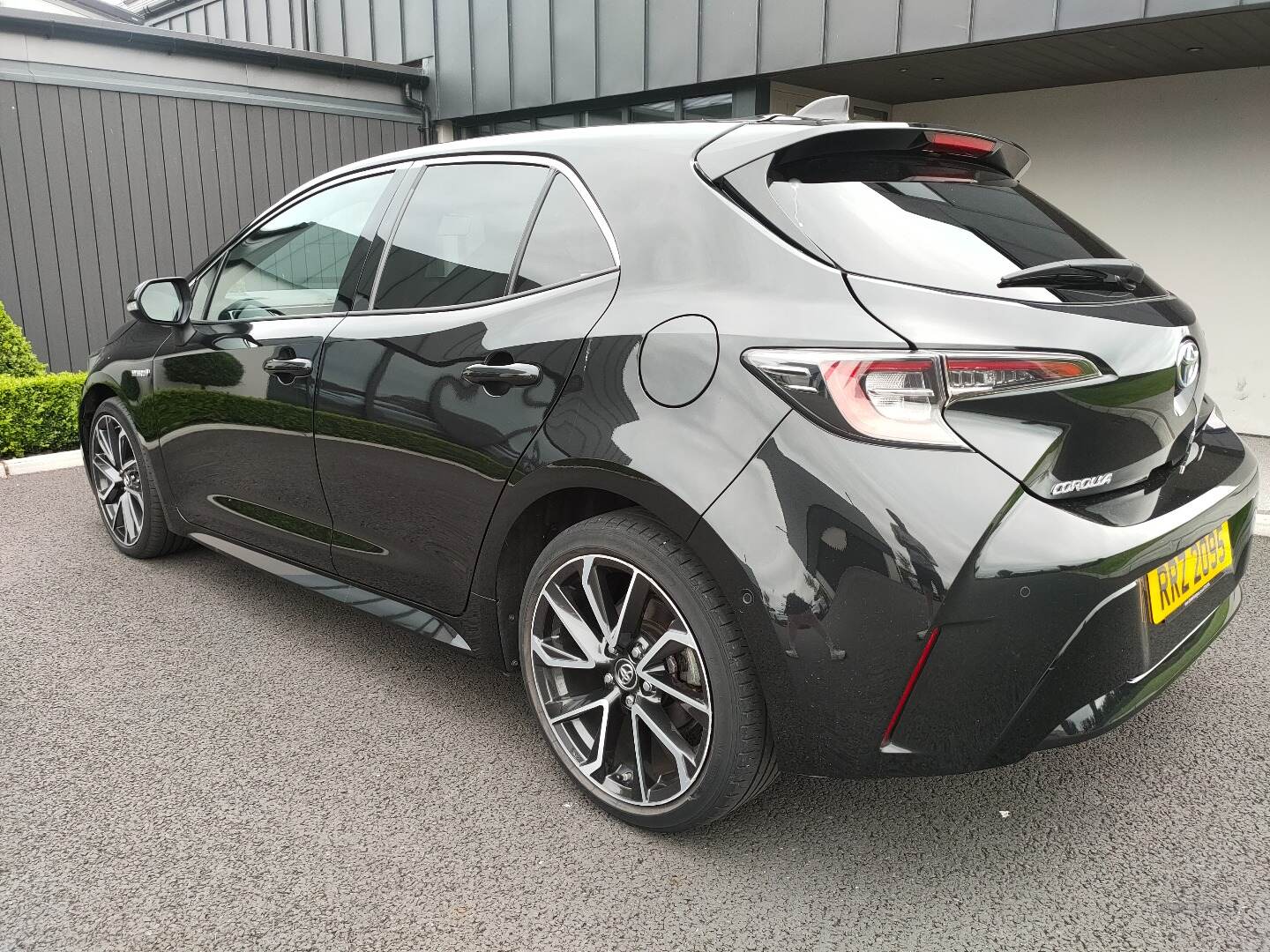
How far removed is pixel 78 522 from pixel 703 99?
19.7 ft

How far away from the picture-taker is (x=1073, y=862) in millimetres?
2260

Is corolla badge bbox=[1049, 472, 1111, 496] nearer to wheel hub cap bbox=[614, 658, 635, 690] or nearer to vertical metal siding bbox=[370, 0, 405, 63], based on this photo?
wheel hub cap bbox=[614, 658, 635, 690]

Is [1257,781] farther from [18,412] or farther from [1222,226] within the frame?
[18,412]

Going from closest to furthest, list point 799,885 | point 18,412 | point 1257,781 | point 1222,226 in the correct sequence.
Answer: point 799,885
point 1257,781
point 18,412
point 1222,226

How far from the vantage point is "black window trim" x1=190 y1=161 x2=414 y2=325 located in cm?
305

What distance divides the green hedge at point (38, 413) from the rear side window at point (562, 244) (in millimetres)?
5415

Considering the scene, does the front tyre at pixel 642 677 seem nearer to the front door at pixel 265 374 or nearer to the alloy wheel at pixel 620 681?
the alloy wheel at pixel 620 681

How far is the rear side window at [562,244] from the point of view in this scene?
2400 mm

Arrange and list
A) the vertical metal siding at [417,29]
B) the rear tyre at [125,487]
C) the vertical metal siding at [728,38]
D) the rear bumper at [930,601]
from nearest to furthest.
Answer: the rear bumper at [930,601], the rear tyre at [125,487], the vertical metal siding at [728,38], the vertical metal siding at [417,29]

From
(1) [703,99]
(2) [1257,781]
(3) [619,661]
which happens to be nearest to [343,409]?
(3) [619,661]

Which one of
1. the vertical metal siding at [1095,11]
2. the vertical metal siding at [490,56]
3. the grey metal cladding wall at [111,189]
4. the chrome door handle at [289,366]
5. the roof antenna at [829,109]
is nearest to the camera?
the roof antenna at [829,109]

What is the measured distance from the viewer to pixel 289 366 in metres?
3.10

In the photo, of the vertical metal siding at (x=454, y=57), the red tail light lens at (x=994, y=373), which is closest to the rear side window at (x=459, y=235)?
the red tail light lens at (x=994, y=373)

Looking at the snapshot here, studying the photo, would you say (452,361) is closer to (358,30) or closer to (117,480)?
(117,480)
